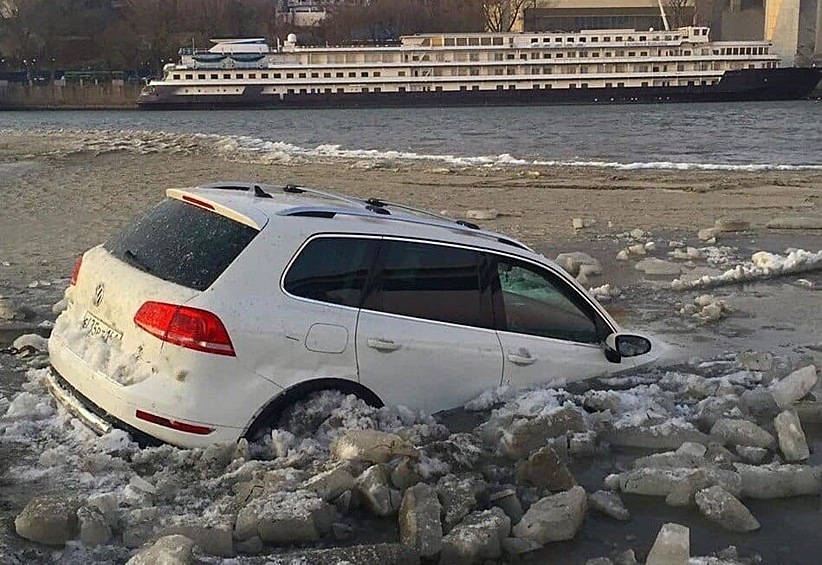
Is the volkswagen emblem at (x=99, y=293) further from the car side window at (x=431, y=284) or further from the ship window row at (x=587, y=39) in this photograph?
the ship window row at (x=587, y=39)

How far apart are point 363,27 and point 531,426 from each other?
11387 centimetres

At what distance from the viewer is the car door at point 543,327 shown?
5801 millimetres

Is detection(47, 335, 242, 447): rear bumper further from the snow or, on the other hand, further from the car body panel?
the car body panel

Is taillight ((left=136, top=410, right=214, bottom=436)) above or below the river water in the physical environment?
above

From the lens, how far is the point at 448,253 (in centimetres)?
560

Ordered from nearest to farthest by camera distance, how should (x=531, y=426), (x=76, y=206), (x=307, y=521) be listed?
(x=307, y=521) < (x=531, y=426) < (x=76, y=206)

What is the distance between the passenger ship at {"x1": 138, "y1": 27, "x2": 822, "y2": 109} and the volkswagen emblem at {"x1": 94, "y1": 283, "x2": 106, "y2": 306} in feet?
225

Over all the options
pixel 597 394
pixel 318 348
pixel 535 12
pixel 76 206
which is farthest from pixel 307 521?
pixel 535 12

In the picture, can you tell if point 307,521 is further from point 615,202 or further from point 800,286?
point 615,202

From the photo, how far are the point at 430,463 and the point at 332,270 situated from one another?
3.77 ft

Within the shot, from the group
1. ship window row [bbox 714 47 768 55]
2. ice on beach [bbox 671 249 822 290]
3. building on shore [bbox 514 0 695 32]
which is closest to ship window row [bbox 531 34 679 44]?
ship window row [bbox 714 47 768 55]

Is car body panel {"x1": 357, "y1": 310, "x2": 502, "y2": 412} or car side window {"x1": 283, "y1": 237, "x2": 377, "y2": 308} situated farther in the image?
car body panel {"x1": 357, "y1": 310, "x2": 502, "y2": 412}

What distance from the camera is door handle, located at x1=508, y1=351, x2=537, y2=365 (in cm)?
579

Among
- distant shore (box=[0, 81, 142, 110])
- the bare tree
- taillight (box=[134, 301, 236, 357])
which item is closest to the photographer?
taillight (box=[134, 301, 236, 357])
